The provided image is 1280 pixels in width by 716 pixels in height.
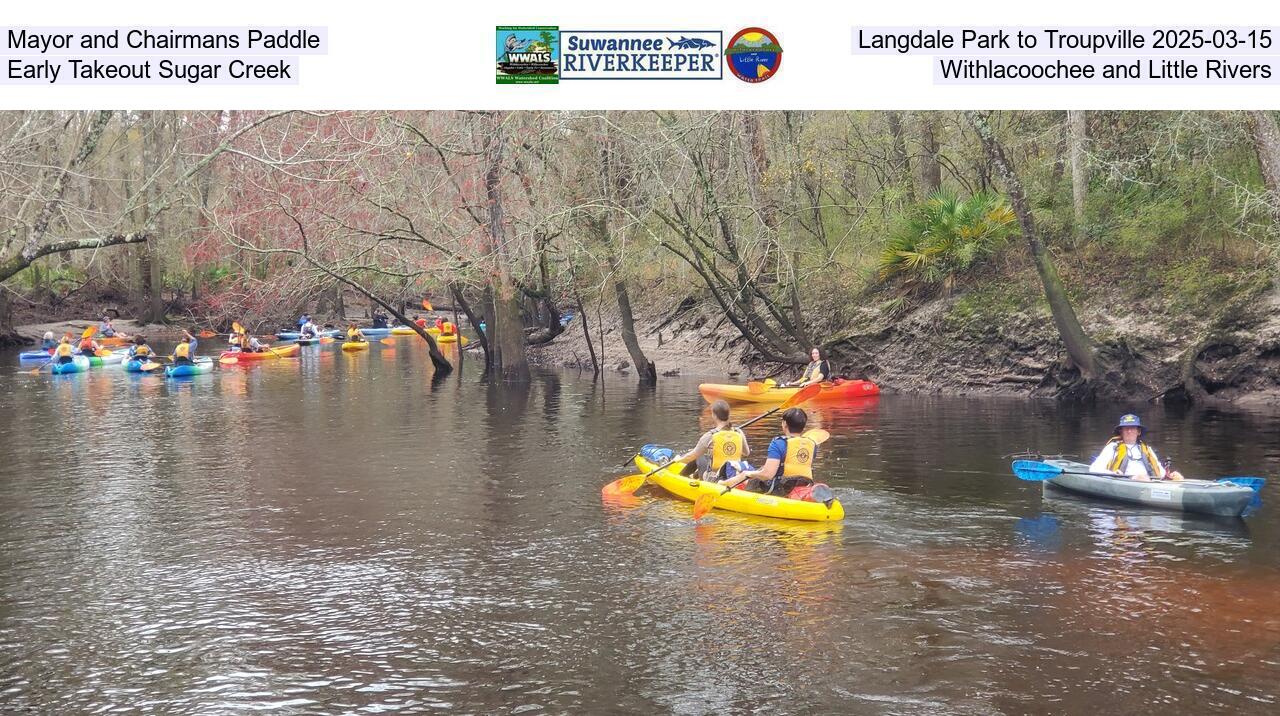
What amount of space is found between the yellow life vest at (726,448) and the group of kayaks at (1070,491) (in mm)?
369

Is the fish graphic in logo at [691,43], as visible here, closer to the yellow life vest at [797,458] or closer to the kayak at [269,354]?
the yellow life vest at [797,458]

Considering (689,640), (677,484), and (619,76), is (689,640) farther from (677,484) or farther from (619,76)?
(619,76)

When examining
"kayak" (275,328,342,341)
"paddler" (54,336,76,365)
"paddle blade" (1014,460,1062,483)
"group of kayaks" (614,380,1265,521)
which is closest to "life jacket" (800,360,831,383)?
"group of kayaks" (614,380,1265,521)

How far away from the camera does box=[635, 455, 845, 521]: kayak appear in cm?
1355

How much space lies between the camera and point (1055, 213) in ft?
94.9

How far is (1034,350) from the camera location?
88.3 ft

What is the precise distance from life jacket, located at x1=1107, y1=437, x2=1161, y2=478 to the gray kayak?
0.31 m

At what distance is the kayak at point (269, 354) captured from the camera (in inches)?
1497

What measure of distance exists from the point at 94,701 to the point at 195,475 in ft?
30.2

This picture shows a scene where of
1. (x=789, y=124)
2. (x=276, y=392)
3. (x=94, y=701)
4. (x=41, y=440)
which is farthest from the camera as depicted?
(x=276, y=392)

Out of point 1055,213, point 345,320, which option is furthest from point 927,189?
point 345,320

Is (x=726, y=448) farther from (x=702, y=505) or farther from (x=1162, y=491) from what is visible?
(x=1162, y=491)

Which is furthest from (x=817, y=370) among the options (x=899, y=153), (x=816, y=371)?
(x=899, y=153)

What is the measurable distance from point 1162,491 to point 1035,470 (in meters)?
1.64
